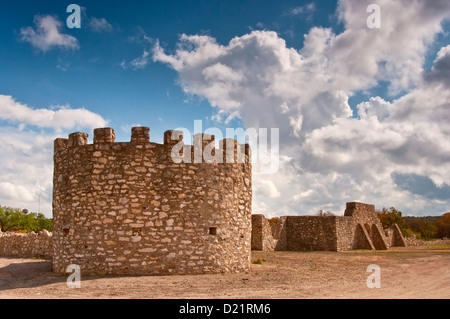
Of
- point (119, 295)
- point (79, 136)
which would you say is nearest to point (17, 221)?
point (79, 136)

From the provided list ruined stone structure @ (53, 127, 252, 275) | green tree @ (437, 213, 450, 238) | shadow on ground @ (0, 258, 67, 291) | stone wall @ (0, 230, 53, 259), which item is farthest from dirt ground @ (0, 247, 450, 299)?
green tree @ (437, 213, 450, 238)

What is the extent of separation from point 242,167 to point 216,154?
1.30 metres

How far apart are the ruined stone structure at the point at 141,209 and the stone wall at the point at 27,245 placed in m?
5.90

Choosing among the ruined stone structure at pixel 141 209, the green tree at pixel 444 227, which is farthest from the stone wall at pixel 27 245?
the green tree at pixel 444 227

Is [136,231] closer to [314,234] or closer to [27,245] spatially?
[27,245]

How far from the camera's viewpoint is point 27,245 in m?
19.1

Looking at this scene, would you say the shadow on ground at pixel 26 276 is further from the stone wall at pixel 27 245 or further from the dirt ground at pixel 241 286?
the stone wall at pixel 27 245

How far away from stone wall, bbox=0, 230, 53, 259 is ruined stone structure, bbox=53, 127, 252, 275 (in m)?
5.90

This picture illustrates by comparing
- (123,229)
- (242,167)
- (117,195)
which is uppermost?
(242,167)

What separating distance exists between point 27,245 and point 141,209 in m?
9.92

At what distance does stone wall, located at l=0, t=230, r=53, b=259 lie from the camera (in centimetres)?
1847

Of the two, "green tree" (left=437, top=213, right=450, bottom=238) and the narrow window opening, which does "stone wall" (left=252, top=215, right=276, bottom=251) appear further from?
"green tree" (left=437, top=213, right=450, bottom=238)
